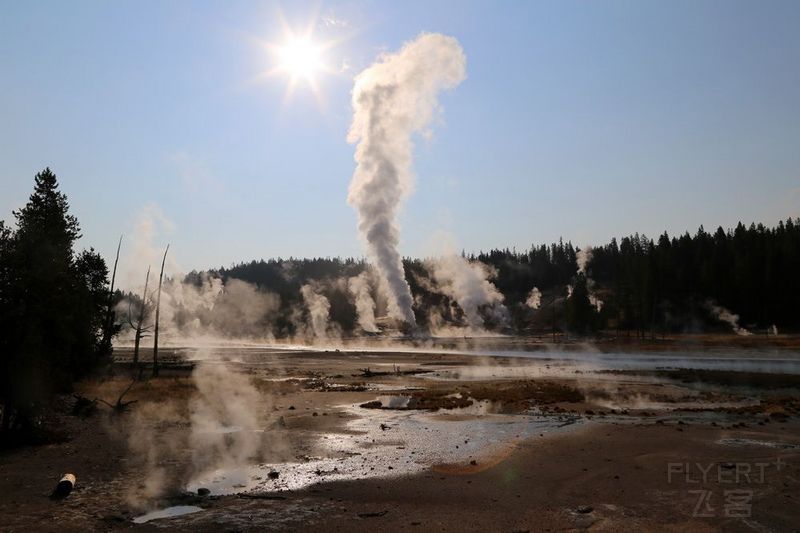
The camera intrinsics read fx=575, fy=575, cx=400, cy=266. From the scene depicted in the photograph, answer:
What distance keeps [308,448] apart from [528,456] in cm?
784

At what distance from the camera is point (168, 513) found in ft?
44.4

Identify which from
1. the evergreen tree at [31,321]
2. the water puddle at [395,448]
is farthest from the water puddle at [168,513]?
the evergreen tree at [31,321]

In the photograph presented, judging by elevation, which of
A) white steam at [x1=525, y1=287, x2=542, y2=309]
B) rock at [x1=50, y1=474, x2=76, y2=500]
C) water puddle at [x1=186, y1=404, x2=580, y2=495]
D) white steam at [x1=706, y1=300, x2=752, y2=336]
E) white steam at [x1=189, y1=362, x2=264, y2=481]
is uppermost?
white steam at [x1=525, y1=287, x2=542, y2=309]

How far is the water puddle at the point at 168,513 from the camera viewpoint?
13.1 meters

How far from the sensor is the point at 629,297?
119 meters

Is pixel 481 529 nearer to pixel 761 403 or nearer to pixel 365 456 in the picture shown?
pixel 365 456

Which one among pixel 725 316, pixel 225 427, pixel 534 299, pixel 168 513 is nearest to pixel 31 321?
pixel 225 427

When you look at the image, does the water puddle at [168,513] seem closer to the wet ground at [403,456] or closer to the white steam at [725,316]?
the wet ground at [403,456]

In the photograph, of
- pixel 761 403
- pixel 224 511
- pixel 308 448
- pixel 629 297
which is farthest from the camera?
pixel 629 297

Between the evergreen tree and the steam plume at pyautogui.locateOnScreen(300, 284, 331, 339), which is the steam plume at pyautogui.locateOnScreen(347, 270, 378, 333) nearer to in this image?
the steam plume at pyautogui.locateOnScreen(300, 284, 331, 339)

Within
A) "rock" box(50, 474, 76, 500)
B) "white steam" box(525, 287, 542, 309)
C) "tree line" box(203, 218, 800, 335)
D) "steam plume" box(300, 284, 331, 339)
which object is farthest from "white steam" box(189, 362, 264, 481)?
"white steam" box(525, 287, 542, 309)

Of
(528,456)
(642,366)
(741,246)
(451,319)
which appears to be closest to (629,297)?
(741,246)

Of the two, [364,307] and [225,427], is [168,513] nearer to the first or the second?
[225,427]

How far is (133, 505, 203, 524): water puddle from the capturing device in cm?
1309
